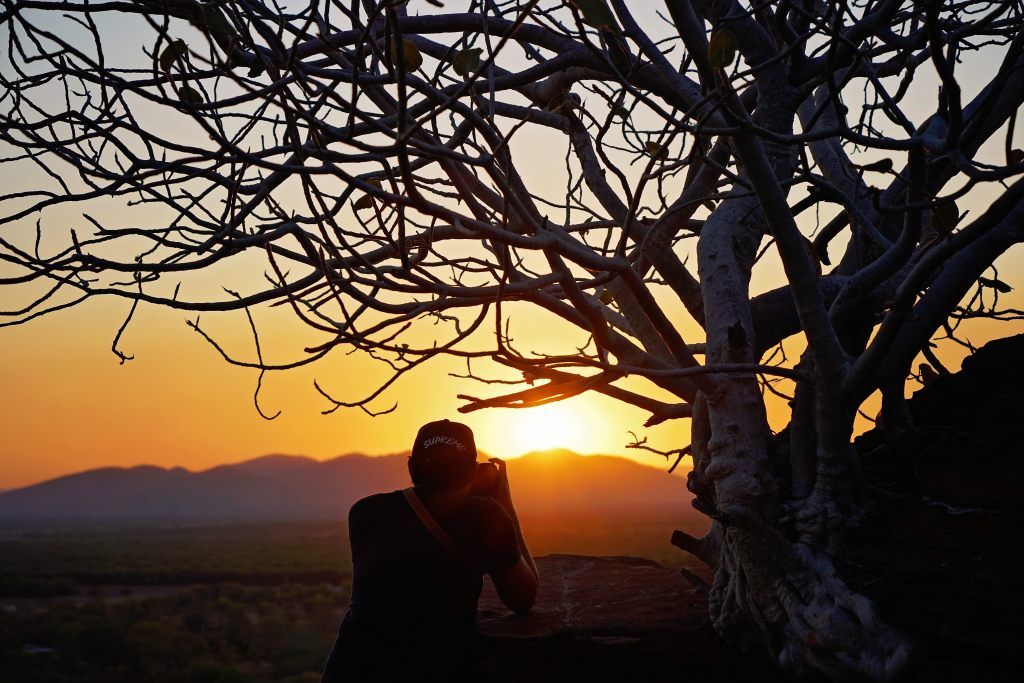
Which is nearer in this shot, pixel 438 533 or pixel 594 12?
pixel 594 12

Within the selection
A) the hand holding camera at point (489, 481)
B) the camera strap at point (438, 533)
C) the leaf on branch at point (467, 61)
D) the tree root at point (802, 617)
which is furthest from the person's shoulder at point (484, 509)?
the leaf on branch at point (467, 61)

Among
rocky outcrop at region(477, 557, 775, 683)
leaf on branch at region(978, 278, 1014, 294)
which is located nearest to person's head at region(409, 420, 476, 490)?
rocky outcrop at region(477, 557, 775, 683)

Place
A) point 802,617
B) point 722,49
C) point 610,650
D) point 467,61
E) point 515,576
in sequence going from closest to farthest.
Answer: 1. point 722,49
2. point 467,61
3. point 802,617
4. point 515,576
5. point 610,650

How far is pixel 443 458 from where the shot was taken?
3.09 metres

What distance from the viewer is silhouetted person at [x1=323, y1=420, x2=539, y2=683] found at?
2.85 metres

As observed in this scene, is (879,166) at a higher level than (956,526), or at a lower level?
Answer: higher

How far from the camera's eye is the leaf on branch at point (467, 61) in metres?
2.67

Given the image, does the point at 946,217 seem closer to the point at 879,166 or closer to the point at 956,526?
the point at 879,166

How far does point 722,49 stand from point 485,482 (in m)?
2.01

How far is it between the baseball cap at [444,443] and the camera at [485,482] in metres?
0.39

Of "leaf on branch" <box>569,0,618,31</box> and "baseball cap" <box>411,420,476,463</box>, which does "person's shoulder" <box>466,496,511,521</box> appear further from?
"leaf on branch" <box>569,0,618,31</box>

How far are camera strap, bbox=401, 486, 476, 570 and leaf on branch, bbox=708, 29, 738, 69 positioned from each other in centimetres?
171

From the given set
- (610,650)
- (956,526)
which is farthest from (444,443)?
(956,526)

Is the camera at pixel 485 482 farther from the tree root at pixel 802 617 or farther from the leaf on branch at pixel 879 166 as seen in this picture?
the leaf on branch at pixel 879 166
